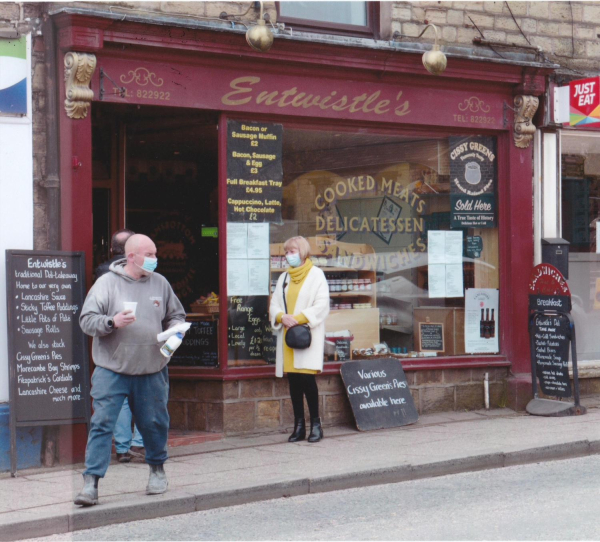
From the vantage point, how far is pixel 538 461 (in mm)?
8664

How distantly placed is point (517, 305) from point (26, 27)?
6.08 meters

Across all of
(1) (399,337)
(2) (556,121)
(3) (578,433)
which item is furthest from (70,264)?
(2) (556,121)

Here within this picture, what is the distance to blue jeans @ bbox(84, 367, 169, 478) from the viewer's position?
684cm

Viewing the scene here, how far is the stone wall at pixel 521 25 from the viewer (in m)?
10.7

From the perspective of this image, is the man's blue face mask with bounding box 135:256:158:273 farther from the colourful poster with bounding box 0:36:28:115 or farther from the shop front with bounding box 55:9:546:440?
the colourful poster with bounding box 0:36:28:115

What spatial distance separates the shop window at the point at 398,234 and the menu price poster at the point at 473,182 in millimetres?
11


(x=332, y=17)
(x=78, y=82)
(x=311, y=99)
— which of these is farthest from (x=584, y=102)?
(x=78, y=82)

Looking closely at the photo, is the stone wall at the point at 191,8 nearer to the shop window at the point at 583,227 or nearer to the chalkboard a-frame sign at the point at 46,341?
the chalkboard a-frame sign at the point at 46,341

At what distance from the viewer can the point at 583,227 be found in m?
11.9

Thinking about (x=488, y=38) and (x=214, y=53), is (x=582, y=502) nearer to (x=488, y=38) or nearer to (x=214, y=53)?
(x=214, y=53)

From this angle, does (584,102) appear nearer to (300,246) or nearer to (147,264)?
(300,246)

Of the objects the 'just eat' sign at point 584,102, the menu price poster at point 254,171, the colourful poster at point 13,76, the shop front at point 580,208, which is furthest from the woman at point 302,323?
the 'just eat' sign at point 584,102

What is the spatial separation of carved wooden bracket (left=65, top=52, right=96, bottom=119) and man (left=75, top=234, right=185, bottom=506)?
214 centimetres

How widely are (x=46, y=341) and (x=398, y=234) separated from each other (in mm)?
4401
